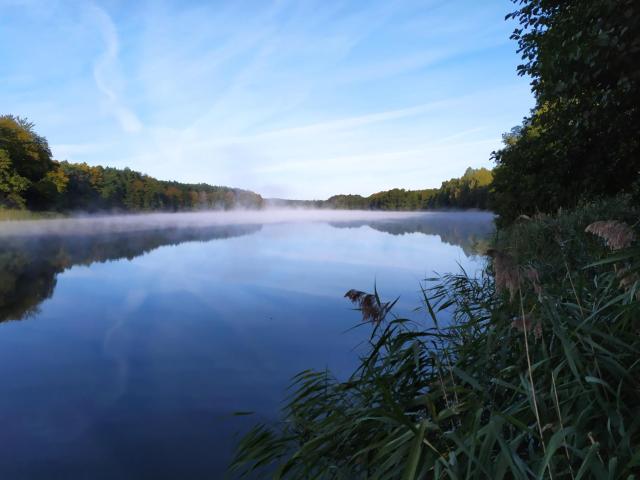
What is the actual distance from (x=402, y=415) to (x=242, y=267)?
53.5ft

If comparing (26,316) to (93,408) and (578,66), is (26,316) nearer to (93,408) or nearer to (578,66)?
(93,408)

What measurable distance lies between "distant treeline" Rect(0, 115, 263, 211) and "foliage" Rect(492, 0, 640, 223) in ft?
176

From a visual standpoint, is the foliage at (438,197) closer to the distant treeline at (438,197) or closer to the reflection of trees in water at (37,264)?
the distant treeline at (438,197)

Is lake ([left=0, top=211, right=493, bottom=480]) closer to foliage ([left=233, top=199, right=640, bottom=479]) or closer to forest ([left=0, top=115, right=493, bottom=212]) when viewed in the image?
foliage ([left=233, top=199, right=640, bottom=479])

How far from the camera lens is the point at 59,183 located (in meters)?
55.5

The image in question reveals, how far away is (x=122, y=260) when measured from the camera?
20750 mm

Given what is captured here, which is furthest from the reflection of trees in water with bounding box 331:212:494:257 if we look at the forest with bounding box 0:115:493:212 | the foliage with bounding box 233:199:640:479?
the foliage with bounding box 233:199:640:479

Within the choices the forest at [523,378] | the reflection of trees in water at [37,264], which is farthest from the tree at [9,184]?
the forest at [523,378]

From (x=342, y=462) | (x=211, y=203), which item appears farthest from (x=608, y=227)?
(x=211, y=203)

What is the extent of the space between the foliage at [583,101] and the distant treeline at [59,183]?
53.6 metres

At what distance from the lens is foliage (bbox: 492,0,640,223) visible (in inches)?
239

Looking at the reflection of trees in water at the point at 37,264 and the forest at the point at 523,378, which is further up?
the forest at the point at 523,378

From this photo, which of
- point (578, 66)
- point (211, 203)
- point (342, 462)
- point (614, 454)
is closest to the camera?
point (614, 454)

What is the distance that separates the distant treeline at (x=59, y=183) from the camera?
4706cm
